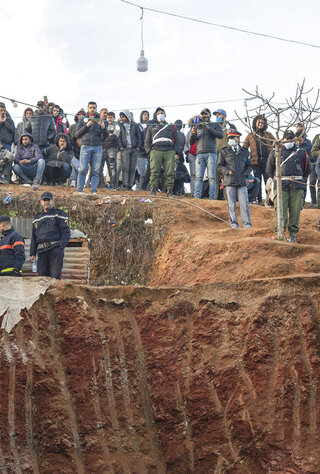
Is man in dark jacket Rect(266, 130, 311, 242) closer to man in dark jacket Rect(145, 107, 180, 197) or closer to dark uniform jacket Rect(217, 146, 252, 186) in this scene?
dark uniform jacket Rect(217, 146, 252, 186)

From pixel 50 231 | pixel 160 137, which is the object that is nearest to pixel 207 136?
pixel 160 137

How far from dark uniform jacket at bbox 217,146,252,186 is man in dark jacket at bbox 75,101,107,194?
9.29 ft

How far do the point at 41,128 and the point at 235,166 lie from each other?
16.7 feet

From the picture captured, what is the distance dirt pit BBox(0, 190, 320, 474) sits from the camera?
7.62 meters

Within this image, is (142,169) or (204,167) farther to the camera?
(142,169)

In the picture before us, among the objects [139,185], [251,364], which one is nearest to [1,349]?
[251,364]

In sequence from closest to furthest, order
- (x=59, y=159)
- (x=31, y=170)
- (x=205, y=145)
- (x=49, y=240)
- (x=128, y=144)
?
(x=49, y=240), (x=205, y=145), (x=31, y=170), (x=59, y=159), (x=128, y=144)

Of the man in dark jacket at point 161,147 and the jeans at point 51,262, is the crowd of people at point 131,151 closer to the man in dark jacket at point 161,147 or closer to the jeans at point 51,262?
the man in dark jacket at point 161,147

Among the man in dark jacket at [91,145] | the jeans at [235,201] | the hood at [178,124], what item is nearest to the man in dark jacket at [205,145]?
the hood at [178,124]

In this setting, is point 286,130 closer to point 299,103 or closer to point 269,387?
point 299,103

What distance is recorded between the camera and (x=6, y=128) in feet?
49.0

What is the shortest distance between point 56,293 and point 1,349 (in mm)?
894

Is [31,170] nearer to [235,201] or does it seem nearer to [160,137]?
[160,137]

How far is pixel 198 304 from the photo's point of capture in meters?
8.23
